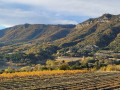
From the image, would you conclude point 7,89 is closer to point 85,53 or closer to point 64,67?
point 64,67

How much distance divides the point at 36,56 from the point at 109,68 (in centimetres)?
9094

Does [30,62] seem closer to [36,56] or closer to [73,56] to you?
[36,56]

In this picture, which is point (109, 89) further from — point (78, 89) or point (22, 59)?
point (22, 59)

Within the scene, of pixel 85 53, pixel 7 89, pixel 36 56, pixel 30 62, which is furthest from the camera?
pixel 85 53

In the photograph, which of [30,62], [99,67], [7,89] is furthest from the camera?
[30,62]

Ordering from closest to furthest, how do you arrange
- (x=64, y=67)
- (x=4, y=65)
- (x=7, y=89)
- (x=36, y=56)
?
1. (x=7, y=89)
2. (x=64, y=67)
3. (x=4, y=65)
4. (x=36, y=56)

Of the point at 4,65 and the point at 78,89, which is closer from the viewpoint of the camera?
the point at 78,89

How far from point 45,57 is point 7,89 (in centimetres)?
14904

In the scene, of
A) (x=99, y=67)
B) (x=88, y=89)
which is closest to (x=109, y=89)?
(x=88, y=89)

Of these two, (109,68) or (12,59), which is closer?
(109,68)

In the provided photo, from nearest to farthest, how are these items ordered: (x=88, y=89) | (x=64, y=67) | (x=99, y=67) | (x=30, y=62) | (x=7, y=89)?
(x=88, y=89) → (x=7, y=89) → (x=64, y=67) → (x=99, y=67) → (x=30, y=62)

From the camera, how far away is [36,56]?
17762 cm

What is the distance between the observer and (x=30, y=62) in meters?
161

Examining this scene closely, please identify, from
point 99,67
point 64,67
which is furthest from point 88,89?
point 99,67
